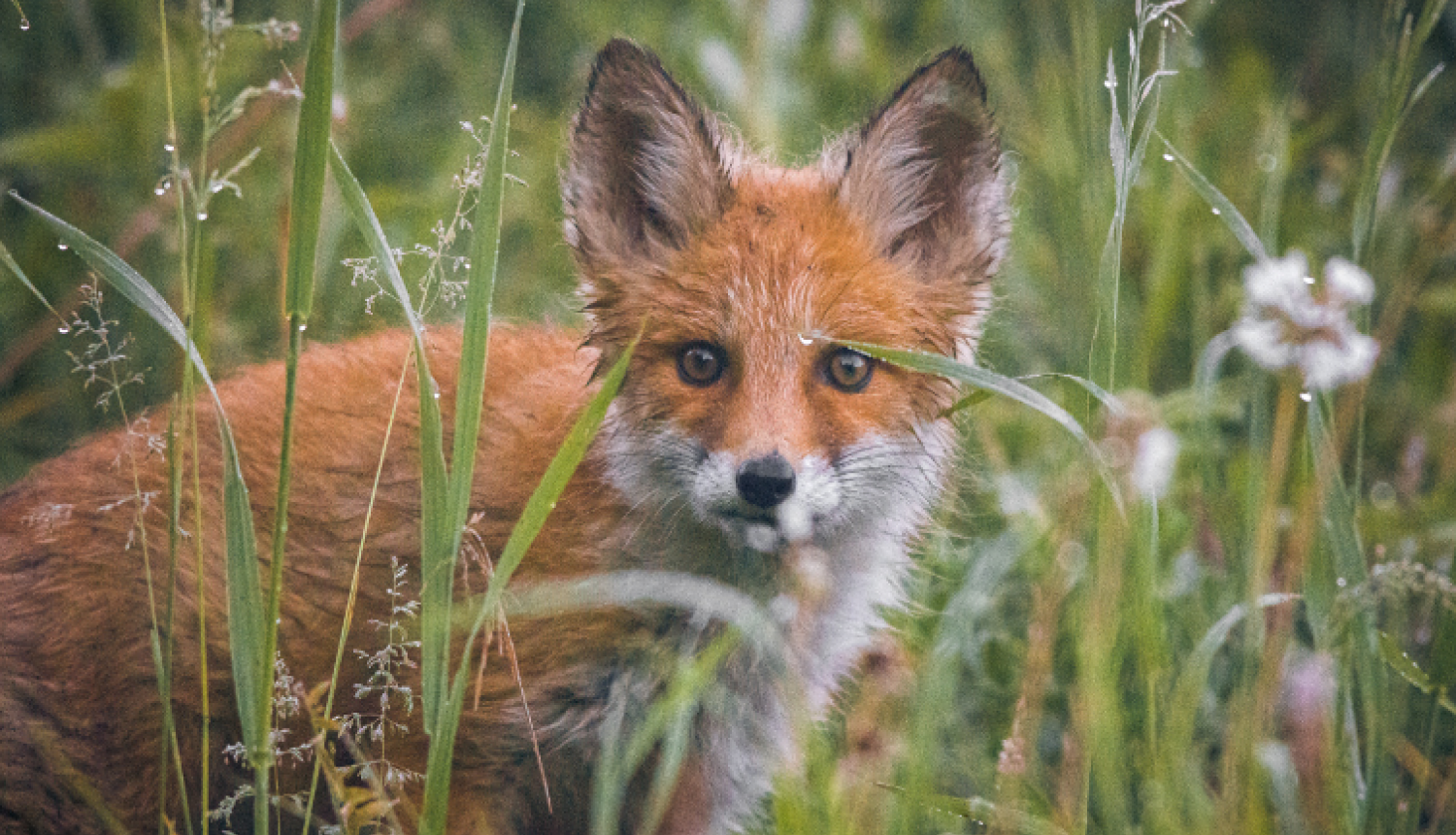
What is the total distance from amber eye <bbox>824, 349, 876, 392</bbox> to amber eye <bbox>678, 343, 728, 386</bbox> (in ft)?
0.85

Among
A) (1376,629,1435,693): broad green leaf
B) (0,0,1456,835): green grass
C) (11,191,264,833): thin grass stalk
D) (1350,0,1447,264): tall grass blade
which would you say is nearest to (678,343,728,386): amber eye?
(0,0,1456,835): green grass

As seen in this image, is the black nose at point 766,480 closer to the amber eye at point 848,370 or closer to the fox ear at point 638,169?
the amber eye at point 848,370

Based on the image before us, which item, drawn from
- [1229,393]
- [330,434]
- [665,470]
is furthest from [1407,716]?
[330,434]

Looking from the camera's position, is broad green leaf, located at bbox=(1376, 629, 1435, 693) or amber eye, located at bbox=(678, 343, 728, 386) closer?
broad green leaf, located at bbox=(1376, 629, 1435, 693)

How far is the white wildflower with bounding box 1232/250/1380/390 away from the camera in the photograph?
2254 mm

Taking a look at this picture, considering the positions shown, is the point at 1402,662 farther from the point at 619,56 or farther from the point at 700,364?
the point at 619,56

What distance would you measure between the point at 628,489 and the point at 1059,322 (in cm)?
243

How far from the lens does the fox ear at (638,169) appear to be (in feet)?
10.0

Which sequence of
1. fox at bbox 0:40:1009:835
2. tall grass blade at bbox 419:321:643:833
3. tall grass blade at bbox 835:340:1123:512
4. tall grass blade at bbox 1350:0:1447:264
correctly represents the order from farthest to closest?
fox at bbox 0:40:1009:835
tall grass blade at bbox 1350:0:1447:264
tall grass blade at bbox 835:340:1123:512
tall grass blade at bbox 419:321:643:833

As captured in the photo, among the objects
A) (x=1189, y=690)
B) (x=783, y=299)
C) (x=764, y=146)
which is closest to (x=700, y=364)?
(x=783, y=299)

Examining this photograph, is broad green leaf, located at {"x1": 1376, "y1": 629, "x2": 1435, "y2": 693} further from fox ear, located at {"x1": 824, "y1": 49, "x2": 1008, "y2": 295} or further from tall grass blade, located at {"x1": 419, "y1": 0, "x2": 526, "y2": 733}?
tall grass blade, located at {"x1": 419, "y1": 0, "x2": 526, "y2": 733}

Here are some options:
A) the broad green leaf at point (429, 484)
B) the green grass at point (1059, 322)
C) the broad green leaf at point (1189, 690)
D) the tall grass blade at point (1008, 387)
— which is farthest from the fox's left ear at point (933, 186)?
the broad green leaf at point (429, 484)

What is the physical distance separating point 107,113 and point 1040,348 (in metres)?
3.59

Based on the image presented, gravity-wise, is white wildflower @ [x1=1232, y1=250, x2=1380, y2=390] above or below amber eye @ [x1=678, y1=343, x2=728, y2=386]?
above
